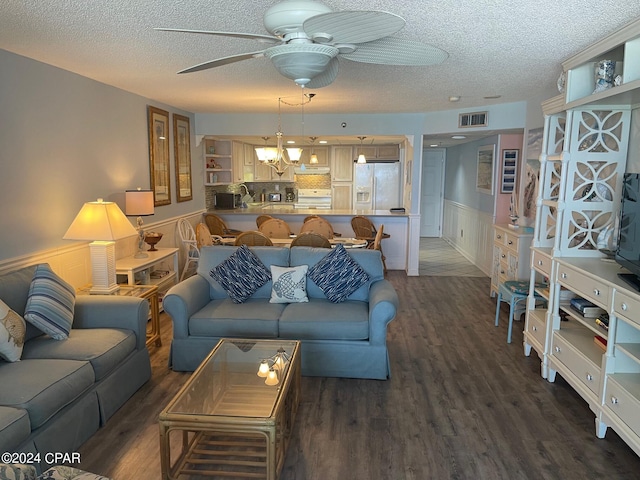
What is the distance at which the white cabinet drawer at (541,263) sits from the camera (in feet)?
11.1

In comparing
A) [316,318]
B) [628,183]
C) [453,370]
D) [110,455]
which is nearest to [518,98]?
[628,183]

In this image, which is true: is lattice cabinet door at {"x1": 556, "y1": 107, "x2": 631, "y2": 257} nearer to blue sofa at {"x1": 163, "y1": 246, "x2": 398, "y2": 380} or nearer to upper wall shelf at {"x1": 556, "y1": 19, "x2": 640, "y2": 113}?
upper wall shelf at {"x1": 556, "y1": 19, "x2": 640, "y2": 113}

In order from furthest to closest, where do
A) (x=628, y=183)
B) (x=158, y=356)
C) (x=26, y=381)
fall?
1. (x=158, y=356)
2. (x=628, y=183)
3. (x=26, y=381)

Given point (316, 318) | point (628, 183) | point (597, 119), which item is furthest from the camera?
point (316, 318)

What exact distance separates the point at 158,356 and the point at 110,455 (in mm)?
1334

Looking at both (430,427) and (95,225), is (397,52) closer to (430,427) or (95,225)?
(430,427)

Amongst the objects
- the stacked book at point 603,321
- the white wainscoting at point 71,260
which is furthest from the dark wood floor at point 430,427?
the white wainscoting at point 71,260

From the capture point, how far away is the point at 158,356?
3.75m

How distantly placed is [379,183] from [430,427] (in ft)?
21.3

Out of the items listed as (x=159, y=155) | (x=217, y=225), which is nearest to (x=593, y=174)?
(x=159, y=155)

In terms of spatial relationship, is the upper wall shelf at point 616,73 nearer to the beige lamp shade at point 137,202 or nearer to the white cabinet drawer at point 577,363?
the white cabinet drawer at point 577,363

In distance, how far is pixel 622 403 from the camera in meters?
2.42

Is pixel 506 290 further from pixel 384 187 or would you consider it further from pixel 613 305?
pixel 384 187

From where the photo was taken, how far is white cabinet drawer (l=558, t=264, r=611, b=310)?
260 centimetres
